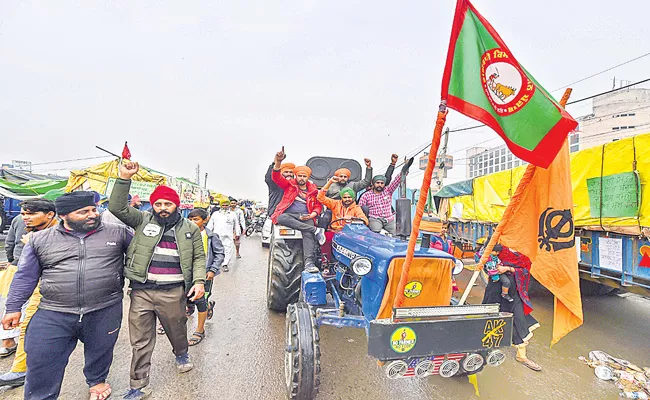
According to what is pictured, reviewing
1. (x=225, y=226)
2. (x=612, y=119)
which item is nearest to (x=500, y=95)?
(x=225, y=226)

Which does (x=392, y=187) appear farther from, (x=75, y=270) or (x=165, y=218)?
(x=75, y=270)

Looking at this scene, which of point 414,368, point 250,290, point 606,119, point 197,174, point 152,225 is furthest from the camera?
point 197,174

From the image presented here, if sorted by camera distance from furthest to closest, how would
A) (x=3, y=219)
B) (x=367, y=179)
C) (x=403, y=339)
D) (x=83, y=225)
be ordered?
(x=3, y=219) < (x=367, y=179) < (x=83, y=225) < (x=403, y=339)

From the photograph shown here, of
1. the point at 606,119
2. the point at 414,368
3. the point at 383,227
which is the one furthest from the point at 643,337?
the point at 606,119

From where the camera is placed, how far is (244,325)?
3.97m

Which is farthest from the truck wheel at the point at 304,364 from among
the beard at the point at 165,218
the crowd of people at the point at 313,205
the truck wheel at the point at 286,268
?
the truck wheel at the point at 286,268

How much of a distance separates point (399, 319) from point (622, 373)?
2837mm

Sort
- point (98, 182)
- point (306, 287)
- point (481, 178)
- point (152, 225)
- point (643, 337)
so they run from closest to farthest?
point (152, 225), point (306, 287), point (643, 337), point (481, 178), point (98, 182)

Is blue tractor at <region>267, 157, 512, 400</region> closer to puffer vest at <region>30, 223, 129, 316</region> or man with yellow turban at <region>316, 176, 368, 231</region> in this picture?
man with yellow turban at <region>316, 176, 368, 231</region>

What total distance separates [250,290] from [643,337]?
5.71 meters

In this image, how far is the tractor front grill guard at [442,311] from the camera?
6.12ft

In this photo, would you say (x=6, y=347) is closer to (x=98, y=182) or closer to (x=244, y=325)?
(x=244, y=325)

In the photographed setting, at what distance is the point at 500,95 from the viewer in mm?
1923

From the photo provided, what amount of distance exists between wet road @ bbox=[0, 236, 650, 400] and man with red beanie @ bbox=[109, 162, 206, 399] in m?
0.44
